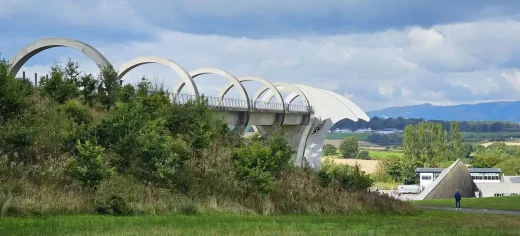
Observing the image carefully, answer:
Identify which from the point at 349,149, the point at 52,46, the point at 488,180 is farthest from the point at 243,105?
the point at 349,149

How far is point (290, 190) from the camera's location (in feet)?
65.9

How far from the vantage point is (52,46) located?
2856 centimetres

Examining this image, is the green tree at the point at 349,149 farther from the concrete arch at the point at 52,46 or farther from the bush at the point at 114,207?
the bush at the point at 114,207

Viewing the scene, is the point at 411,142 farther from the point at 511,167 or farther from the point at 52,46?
the point at 52,46

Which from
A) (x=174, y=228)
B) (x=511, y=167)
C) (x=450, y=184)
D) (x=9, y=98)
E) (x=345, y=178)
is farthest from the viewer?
(x=511, y=167)

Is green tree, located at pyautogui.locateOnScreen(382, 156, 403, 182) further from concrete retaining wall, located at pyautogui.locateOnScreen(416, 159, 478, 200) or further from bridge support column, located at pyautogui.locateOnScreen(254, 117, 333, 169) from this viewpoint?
bridge support column, located at pyautogui.locateOnScreen(254, 117, 333, 169)

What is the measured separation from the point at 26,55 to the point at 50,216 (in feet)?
64.1

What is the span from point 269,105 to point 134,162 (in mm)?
32979

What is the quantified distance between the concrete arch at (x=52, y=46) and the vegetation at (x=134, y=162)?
7.68 feet

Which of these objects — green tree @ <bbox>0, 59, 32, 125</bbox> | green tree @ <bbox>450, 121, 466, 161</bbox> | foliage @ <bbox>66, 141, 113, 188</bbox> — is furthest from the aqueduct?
green tree @ <bbox>450, 121, 466, 161</bbox>

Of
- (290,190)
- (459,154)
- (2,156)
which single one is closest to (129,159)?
(2,156)

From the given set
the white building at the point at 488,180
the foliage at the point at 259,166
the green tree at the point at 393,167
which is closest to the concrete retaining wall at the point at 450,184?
the white building at the point at 488,180

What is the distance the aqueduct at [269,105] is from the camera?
2946 centimetres

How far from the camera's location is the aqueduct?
96.7 feet
